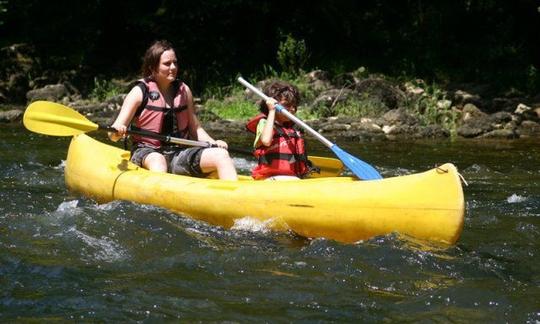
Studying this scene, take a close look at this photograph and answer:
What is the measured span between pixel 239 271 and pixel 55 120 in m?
2.19

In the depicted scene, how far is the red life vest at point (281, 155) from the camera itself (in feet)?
13.5

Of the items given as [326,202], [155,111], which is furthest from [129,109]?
[326,202]

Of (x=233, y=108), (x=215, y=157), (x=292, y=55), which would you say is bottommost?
(x=233, y=108)

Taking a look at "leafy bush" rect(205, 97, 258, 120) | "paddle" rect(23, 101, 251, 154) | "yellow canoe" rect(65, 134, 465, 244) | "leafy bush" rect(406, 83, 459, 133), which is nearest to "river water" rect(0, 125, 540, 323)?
"yellow canoe" rect(65, 134, 465, 244)

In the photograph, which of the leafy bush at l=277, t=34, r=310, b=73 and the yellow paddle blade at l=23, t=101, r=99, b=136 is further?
the leafy bush at l=277, t=34, r=310, b=73

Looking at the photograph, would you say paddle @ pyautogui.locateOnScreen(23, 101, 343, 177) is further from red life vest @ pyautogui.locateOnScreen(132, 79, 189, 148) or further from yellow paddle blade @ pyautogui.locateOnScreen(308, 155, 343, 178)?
red life vest @ pyautogui.locateOnScreen(132, 79, 189, 148)

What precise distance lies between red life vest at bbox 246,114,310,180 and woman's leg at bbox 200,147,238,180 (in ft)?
0.47

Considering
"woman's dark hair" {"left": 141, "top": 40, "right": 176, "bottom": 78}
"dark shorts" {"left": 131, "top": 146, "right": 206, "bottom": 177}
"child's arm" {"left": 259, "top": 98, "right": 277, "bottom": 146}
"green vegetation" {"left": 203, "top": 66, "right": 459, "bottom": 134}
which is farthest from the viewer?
"green vegetation" {"left": 203, "top": 66, "right": 459, "bottom": 134}

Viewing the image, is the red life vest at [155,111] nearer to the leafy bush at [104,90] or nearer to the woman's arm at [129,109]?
the woman's arm at [129,109]

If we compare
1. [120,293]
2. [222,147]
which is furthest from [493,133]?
[120,293]

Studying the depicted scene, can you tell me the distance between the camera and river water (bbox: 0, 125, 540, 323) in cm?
271

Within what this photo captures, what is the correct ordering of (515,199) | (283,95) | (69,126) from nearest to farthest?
(283,95) < (69,126) < (515,199)

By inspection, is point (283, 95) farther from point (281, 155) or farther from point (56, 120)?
point (56, 120)

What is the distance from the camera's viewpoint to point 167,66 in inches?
179
